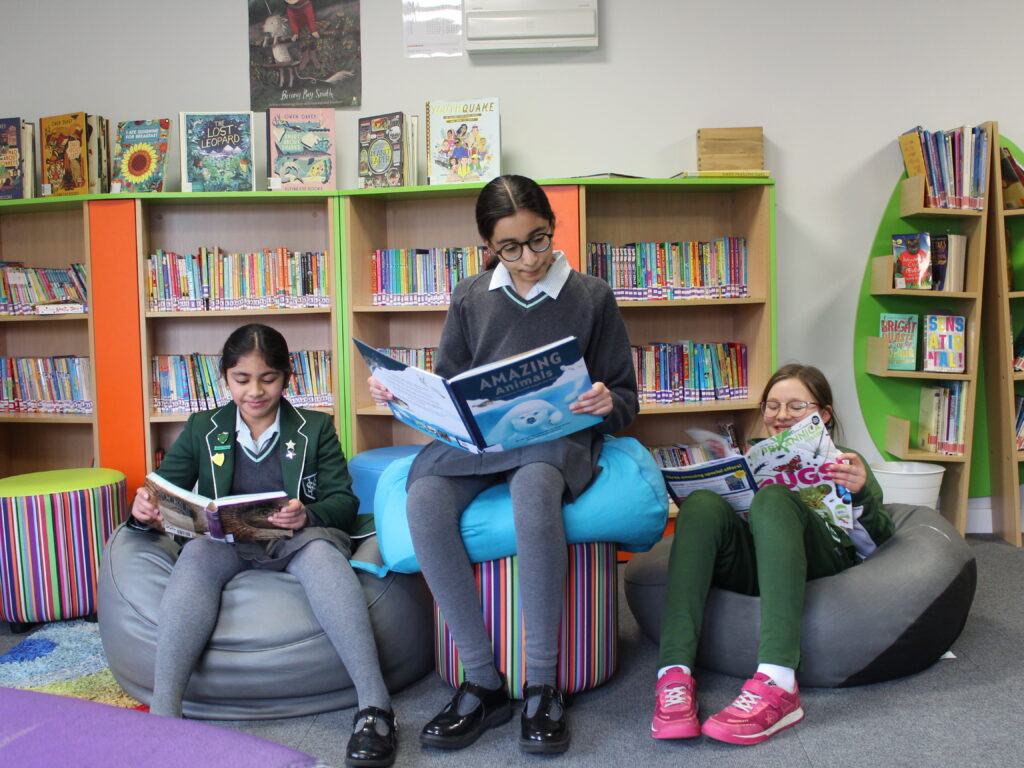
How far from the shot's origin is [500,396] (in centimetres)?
167

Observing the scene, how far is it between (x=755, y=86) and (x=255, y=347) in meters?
2.35

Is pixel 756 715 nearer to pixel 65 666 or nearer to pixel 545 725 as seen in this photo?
pixel 545 725

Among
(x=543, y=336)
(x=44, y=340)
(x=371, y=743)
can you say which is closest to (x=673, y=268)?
(x=543, y=336)

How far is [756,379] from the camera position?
3352 mm

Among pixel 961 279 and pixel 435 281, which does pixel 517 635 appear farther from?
pixel 961 279

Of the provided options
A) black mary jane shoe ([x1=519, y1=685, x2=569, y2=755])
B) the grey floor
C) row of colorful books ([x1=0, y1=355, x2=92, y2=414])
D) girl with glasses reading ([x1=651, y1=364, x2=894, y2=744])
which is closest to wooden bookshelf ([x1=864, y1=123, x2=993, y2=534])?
the grey floor

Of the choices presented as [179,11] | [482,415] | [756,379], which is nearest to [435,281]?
[756,379]

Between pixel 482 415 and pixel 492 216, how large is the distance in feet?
1.65

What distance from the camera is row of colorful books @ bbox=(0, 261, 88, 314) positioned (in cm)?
346

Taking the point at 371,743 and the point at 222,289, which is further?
the point at 222,289

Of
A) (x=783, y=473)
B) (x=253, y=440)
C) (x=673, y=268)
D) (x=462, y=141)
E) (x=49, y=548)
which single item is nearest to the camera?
(x=783, y=473)

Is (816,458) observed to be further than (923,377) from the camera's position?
No

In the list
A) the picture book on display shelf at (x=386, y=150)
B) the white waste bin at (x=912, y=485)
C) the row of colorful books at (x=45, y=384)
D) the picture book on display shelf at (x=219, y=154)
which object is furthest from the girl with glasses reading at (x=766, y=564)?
the row of colorful books at (x=45, y=384)

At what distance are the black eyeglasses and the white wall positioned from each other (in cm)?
159
